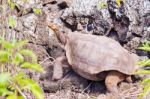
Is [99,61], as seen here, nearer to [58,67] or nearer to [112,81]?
[112,81]

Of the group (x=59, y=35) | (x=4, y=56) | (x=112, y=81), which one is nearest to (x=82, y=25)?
(x=59, y=35)

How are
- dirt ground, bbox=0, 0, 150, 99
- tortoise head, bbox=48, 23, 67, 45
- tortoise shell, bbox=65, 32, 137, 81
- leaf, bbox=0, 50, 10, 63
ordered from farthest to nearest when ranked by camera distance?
dirt ground, bbox=0, 0, 150, 99, tortoise head, bbox=48, 23, 67, 45, tortoise shell, bbox=65, 32, 137, 81, leaf, bbox=0, 50, 10, 63

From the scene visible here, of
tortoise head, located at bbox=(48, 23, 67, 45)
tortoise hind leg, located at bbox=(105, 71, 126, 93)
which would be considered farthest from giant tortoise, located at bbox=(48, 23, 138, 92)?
tortoise head, located at bbox=(48, 23, 67, 45)

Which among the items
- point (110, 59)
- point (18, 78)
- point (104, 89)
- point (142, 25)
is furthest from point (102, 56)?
point (18, 78)

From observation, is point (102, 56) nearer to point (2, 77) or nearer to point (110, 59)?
point (110, 59)

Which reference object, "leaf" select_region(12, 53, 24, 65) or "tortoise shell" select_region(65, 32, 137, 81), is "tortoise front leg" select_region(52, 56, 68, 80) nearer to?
"tortoise shell" select_region(65, 32, 137, 81)

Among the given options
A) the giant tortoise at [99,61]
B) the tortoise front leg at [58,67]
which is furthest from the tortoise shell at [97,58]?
the tortoise front leg at [58,67]
